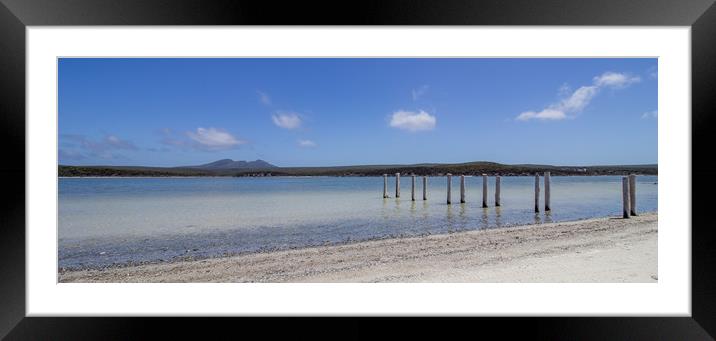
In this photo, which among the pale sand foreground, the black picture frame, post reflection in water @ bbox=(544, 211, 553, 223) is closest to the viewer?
the black picture frame

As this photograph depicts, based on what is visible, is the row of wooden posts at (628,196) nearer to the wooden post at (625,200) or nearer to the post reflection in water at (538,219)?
the wooden post at (625,200)

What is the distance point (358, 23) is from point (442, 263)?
3.23 m

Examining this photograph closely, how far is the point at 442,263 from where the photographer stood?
4.71m

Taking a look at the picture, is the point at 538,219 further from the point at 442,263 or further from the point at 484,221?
the point at 442,263

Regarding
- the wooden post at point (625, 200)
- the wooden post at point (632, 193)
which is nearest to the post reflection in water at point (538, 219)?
the wooden post at point (625, 200)

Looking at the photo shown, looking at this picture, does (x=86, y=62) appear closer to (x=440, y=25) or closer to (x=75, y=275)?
(x=75, y=275)

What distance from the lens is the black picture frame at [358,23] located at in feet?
6.90

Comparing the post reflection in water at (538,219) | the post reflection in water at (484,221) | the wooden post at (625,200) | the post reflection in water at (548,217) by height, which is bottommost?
the post reflection in water at (484,221)

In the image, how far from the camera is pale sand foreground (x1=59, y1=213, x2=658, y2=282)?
4105mm

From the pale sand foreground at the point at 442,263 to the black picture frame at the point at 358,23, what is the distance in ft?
5.25

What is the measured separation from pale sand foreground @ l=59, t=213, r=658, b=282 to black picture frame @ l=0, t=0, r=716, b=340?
160 cm

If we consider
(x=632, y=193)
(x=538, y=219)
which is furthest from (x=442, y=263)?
(x=632, y=193)

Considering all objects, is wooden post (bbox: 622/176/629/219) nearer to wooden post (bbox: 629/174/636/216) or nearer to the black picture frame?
wooden post (bbox: 629/174/636/216)

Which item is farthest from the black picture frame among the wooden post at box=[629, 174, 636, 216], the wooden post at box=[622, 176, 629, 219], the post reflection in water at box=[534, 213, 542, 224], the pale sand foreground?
the wooden post at box=[629, 174, 636, 216]
